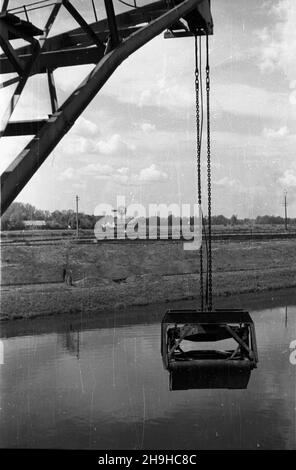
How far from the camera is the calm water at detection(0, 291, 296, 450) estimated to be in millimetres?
11992

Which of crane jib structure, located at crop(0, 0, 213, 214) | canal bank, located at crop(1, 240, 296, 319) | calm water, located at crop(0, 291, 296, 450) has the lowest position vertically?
calm water, located at crop(0, 291, 296, 450)

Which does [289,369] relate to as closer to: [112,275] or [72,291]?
[72,291]

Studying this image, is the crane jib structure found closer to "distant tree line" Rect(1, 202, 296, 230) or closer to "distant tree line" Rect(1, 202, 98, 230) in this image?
"distant tree line" Rect(1, 202, 296, 230)

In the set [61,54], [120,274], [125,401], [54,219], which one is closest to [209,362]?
[61,54]

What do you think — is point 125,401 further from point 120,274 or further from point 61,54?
point 120,274

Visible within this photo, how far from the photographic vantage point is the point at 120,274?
3572cm

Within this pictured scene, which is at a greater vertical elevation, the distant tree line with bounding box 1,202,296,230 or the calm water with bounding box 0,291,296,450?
the distant tree line with bounding box 1,202,296,230

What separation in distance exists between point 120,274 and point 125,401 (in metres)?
21.6

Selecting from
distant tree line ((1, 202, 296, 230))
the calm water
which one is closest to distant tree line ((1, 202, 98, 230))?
distant tree line ((1, 202, 296, 230))

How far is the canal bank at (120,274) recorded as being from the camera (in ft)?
92.8

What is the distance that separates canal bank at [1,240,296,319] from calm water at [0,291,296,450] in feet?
21.6

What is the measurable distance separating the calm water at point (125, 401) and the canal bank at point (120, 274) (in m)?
6.58

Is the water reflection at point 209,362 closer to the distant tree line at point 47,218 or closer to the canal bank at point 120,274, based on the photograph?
the canal bank at point 120,274
